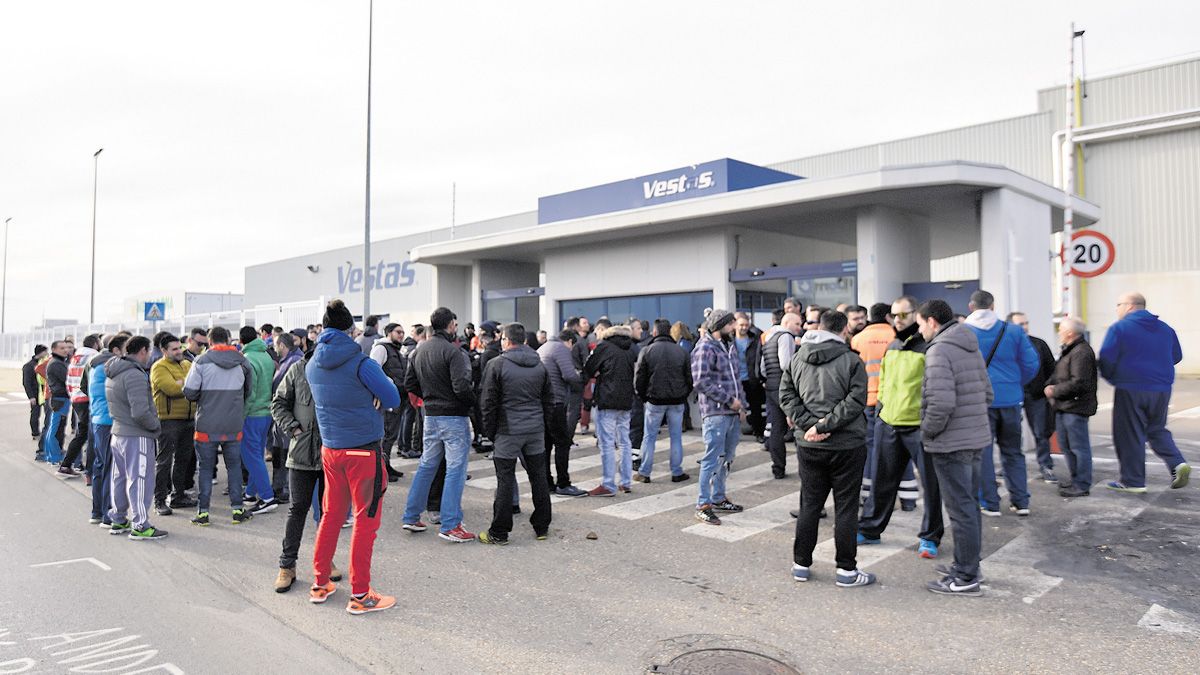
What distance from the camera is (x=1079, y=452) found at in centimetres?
752

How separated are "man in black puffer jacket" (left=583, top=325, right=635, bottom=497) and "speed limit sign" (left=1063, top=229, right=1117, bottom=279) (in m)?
9.25

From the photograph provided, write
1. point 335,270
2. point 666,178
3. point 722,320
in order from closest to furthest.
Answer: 1. point 722,320
2. point 666,178
3. point 335,270

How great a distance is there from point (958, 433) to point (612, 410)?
13.1 ft

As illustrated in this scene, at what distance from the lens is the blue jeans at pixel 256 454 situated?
7.54 m

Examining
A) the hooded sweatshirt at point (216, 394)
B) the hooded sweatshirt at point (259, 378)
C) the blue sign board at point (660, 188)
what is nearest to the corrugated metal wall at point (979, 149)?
the blue sign board at point (660, 188)

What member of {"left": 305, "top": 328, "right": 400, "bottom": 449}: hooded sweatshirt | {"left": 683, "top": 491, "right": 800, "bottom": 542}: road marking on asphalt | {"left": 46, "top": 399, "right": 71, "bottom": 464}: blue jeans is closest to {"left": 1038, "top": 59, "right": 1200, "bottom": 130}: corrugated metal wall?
{"left": 683, "top": 491, "right": 800, "bottom": 542}: road marking on asphalt

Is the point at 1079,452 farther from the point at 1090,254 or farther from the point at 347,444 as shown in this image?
the point at 347,444

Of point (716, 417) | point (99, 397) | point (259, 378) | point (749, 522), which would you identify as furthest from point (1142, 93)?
point (99, 397)

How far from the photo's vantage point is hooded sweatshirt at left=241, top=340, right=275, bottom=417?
7.64 meters

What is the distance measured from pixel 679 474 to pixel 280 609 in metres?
4.92

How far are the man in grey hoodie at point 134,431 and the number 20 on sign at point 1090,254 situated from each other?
552 inches

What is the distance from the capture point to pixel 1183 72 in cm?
2794

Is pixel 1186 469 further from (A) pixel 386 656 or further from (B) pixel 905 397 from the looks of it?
(A) pixel 386 656

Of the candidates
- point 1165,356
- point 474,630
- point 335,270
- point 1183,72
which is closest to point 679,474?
point 474,630
